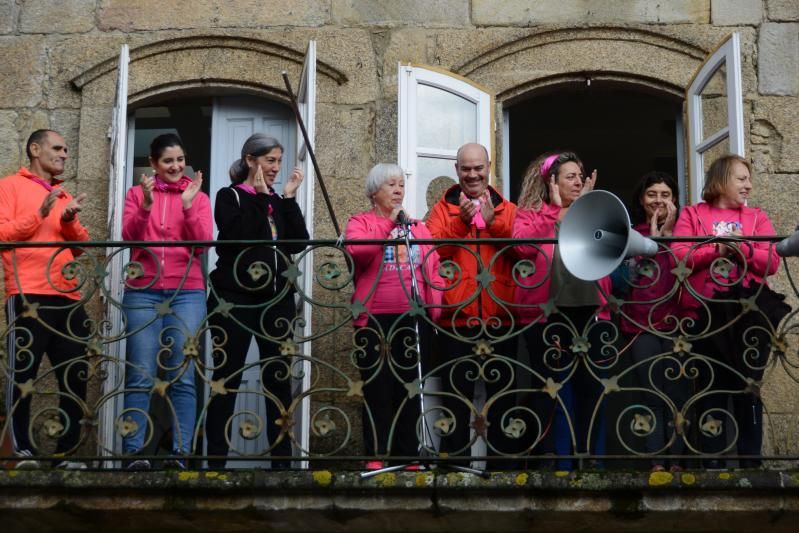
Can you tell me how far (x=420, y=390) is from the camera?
7781mm

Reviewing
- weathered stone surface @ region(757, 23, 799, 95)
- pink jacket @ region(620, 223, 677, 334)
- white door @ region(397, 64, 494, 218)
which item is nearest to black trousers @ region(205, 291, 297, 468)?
white door @ region(397, 64, 494, 218)

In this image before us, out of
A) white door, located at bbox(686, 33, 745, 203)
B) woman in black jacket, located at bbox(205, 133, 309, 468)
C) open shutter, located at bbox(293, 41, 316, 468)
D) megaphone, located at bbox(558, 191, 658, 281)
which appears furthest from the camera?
white door, located at bbox(686, 33, 745, 203)

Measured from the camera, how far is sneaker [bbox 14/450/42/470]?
312 inches

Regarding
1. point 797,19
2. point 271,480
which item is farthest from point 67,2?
point 797,19

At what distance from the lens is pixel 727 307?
26.1 feet

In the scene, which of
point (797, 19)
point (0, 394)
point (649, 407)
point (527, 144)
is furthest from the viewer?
point (527, 144)

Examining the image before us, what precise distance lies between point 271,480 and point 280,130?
124 inches

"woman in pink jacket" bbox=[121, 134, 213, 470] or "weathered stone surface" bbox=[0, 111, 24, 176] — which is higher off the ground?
"weathered stone surface" bbox=[0, 111, 24, 176]

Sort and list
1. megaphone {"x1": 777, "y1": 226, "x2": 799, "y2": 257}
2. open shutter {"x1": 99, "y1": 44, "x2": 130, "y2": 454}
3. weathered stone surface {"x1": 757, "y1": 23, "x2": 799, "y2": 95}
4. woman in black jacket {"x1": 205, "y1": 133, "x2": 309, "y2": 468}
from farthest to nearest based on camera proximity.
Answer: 1. weathered stone surface {"x1": 757, "y1": 23, "x2": 799, "y2": 95}
2. open shutter {"x1": 99, "y1": 44, "x2": 130, "y2": 454}
3. woman in black jacket {"x1": 205, "y1": 133, "x2": 309, "y2": 468}
4. megaphone {"x1": 777, "y1": 226, "x2": 799, "y2": 257}

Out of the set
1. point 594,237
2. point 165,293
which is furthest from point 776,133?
point 165,293

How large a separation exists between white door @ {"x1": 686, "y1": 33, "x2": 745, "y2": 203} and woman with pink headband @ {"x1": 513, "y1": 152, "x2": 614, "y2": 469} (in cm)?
139

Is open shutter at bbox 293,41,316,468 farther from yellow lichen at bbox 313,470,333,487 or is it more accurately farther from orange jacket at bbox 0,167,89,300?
orange jacket at bbox 0,167,89,300

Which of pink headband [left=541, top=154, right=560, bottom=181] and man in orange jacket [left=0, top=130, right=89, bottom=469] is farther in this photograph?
pink headband [left=541, top=154, right=560, bottom=181]

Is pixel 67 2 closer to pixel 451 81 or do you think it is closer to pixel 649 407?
pixel 451 81
